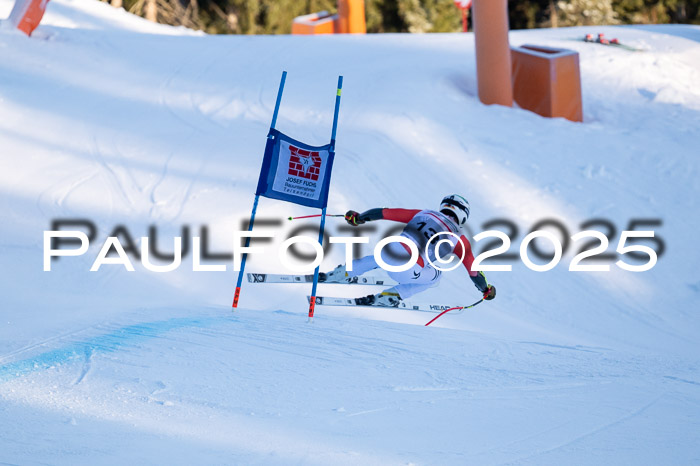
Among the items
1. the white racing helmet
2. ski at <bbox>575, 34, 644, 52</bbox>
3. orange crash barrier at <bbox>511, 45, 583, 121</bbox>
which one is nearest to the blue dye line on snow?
the white racing helmet

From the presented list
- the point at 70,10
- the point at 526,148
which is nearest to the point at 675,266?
the point at 526,148

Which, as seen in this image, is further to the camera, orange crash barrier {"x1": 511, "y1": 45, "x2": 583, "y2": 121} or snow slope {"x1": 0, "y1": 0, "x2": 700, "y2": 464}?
orange crash barrier {"x1": 511, "y1": 45, "x2": 583, "y2": 121}

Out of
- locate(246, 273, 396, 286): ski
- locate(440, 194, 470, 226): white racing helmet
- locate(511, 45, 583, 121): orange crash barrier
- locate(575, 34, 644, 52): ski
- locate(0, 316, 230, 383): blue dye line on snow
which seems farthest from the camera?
locate(575, 34, 644, 52): ski

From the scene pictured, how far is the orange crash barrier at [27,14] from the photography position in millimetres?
13523

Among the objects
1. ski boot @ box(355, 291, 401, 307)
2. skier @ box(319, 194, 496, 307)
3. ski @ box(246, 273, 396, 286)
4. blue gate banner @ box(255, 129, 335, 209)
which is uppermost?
blue gate banner @ box(255, 129, 335, 209)

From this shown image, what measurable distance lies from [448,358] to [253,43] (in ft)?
Answer: 33.9

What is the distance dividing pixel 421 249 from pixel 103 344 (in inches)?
96.3

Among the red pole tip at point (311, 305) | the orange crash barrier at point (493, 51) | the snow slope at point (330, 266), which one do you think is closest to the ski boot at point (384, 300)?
the snow slope at point (330, 266)

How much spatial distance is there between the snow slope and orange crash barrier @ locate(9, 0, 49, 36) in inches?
10.5

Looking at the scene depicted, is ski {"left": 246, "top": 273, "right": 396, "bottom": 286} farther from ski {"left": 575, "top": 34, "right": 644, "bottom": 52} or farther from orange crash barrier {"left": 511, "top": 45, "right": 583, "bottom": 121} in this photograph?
ski {"left": 575, "top": 34, "right": 644, "bottom": 52}

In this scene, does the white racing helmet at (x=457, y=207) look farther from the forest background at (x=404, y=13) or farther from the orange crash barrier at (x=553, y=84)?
the forest background at (x=404, y=13)

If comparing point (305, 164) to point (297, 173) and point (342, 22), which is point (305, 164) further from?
point (342, 22)

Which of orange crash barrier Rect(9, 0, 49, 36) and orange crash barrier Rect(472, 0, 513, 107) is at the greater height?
orange crash barrier Rect(9, 0, 49, 36)

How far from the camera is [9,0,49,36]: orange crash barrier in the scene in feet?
44.4
